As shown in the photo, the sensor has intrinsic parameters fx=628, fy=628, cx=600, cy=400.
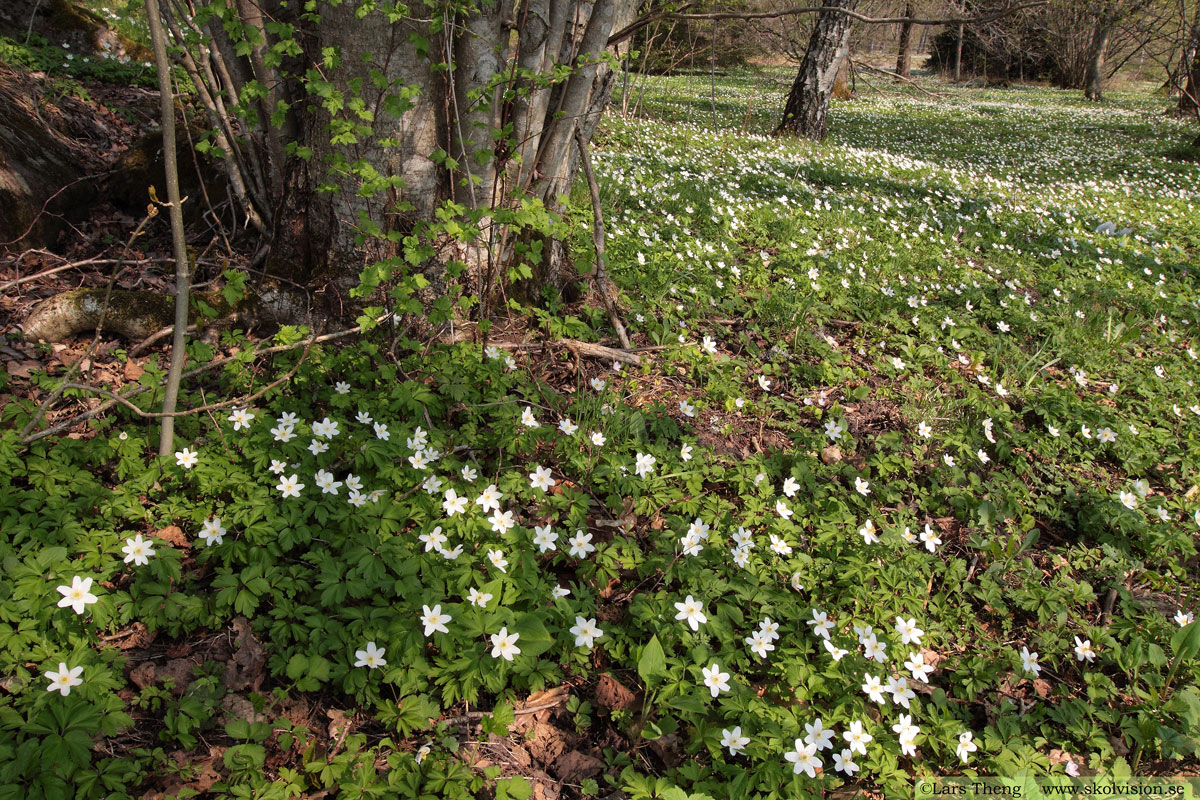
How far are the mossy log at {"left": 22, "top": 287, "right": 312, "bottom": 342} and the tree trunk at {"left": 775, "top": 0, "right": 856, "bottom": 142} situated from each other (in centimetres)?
1002

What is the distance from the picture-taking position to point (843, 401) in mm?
3832

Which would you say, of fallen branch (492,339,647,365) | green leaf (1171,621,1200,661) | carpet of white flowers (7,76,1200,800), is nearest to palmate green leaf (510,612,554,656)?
carpet of white flowers (7,76,1200,800)

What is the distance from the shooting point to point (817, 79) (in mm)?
10672

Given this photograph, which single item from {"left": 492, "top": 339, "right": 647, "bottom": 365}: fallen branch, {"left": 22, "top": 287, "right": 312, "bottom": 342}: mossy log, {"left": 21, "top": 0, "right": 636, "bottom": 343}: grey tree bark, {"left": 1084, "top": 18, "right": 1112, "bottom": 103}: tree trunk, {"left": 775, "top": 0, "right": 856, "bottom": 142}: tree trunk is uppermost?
{"left": 1084, "top": 18, "right": 1112, "bottom": 103}: tree trunk

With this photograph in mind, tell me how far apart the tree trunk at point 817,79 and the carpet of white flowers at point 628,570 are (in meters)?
7.90

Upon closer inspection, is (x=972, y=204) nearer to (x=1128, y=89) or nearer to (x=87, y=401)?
(x=87, y=401)

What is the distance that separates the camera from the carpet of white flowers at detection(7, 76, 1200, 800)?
1.92 m

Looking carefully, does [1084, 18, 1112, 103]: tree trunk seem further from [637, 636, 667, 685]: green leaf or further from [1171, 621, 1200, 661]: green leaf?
[637, 636, 667, 685]: green leaf

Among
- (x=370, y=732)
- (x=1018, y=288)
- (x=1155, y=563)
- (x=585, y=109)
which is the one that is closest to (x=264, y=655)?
(x=370, y=732)

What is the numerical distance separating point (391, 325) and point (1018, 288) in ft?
17.5

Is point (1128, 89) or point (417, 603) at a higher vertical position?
point (1128, 89)

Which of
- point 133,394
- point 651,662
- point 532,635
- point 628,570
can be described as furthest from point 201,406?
point 651,662

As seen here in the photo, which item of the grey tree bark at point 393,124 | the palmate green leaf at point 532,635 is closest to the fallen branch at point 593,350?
the grey tree bark at point 393,124

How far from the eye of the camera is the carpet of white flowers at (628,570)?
192cm
